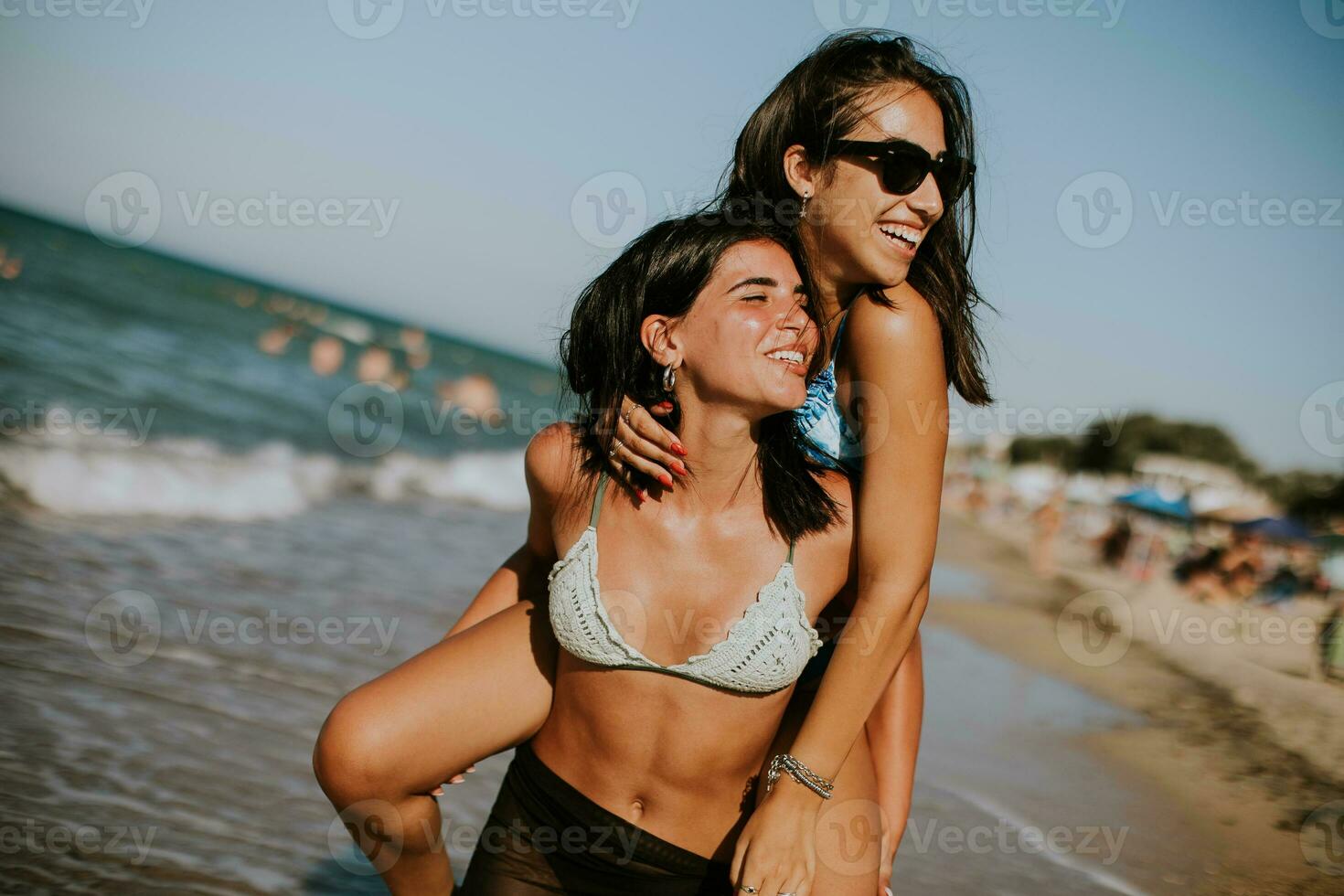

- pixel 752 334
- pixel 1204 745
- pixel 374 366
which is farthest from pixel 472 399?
pixel 752 334

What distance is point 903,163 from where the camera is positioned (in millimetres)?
3244

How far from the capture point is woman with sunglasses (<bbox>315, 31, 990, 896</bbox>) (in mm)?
3068

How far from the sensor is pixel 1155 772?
8625mm

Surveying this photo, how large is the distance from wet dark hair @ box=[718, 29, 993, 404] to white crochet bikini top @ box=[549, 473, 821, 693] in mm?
912

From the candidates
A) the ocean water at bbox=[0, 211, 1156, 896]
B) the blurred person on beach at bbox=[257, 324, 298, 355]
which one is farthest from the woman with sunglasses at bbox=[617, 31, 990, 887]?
the blurred person on beach at bbox=[257, 324, 298, 355]

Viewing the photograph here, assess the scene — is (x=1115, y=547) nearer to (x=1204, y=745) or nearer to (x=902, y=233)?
(x=1204, y=745)

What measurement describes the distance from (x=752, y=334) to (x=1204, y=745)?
882 cm

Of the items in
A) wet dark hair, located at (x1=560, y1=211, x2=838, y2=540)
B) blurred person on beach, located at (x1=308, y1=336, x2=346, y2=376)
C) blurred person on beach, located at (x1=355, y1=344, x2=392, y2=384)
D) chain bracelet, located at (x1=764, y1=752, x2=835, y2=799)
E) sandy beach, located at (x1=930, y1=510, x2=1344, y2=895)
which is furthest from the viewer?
blurred person on beach, located at (x1=355, y1=344, x2=392, y2=384)

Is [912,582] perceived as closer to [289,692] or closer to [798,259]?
[798,259]

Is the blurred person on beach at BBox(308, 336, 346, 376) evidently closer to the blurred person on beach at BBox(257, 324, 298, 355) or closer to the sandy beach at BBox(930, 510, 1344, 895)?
the blurred person on beach at BBox(257, 324, 298, 355)

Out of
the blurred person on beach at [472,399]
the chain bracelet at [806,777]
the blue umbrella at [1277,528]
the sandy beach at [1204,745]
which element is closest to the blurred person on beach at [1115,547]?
the blue umbrella at [1277,528]

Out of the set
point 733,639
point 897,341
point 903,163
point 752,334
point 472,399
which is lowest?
point 472,399

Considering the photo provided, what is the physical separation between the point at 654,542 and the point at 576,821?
2.97 feet

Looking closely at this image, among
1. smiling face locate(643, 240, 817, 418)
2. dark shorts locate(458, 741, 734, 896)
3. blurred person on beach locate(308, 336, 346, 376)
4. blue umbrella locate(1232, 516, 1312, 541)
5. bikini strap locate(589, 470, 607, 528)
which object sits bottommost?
blurred person on beach locate(308, 336, 346, 376)
